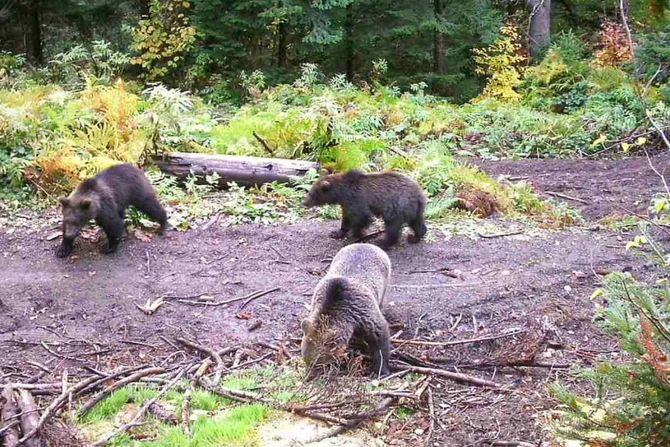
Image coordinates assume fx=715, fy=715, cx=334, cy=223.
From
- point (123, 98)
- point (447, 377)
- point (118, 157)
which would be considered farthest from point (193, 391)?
point (123, 98)

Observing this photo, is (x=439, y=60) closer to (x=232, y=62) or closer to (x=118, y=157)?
(x=232, y=62)

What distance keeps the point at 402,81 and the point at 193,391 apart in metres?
19.0

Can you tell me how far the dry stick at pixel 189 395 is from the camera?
5.48 meters

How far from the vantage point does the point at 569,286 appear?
841 cm

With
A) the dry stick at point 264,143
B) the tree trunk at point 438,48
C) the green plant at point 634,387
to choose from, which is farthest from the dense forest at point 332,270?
the tree trunk at point 438,48

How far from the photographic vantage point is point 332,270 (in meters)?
7.33

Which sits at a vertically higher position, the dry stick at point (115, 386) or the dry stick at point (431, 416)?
the dry stick at point (431, 416)

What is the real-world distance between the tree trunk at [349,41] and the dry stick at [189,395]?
57.9 ft

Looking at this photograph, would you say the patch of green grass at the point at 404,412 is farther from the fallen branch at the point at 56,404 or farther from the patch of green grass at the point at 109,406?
the fallen branch at the point at 56,404

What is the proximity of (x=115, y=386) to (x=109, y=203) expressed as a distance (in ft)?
12.4

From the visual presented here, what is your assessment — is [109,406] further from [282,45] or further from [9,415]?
[282,45]

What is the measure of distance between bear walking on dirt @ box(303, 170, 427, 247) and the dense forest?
0.10 ft

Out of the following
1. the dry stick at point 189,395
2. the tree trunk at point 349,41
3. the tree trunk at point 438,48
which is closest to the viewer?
the dry stick at point 189,395

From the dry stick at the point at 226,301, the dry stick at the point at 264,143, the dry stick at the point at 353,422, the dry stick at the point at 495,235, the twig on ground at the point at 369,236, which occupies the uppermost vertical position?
the dry stick at the point at 264,143
